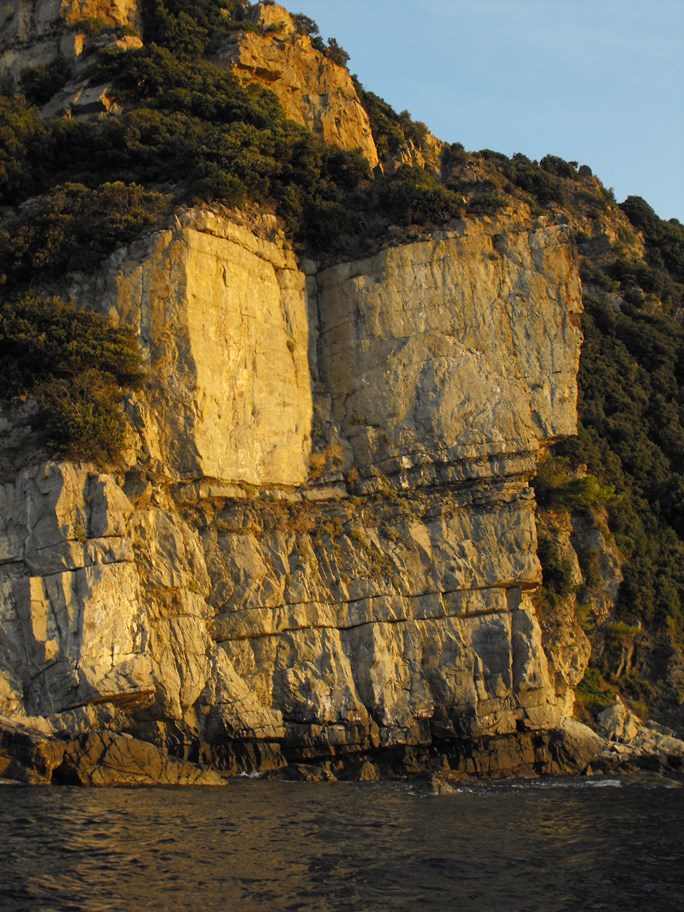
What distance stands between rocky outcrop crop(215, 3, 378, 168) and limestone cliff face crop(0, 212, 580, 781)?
10.4 m

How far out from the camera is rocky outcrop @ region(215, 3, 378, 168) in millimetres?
38188

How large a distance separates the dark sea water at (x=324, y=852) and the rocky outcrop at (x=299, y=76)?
84.7 ft

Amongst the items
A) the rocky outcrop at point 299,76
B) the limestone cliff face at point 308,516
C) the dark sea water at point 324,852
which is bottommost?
the dark sea water at point 324,852

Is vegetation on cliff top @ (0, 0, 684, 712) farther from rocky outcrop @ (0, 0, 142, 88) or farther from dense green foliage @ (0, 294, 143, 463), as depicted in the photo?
rocky outcrop @ (0, 0, 142, 88)

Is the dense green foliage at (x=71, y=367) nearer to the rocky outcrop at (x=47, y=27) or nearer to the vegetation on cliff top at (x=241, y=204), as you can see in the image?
the vegetation on cliff top at (x=241, y=204)

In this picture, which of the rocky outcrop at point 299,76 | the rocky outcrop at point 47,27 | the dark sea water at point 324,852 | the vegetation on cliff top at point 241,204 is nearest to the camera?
the dark sea water at point 324,852

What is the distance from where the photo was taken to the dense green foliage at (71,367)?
23500mm

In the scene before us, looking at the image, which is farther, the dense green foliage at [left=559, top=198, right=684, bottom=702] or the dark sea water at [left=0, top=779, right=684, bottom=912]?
the dense green foliage at [left=559, top=198, right=684, bottom=702]

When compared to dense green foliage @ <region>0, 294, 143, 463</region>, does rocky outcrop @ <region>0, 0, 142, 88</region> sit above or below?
above

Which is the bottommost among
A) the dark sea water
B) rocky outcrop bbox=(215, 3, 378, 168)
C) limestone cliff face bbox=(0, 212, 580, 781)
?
the dark sea water

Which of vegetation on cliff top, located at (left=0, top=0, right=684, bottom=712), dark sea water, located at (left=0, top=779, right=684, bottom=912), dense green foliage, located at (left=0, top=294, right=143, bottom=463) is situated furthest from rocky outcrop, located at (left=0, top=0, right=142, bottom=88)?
dark sea water, located at (left=0, top=779, right=684, bottom=912)

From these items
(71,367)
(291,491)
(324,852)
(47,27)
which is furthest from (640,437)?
(324,852)

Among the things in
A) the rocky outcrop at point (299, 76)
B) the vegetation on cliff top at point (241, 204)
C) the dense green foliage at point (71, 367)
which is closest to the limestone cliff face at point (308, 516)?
the dense green foliage at point (71, 367)

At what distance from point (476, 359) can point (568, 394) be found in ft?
9.53
